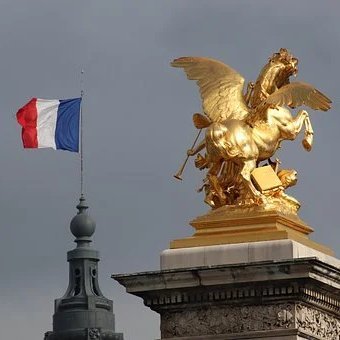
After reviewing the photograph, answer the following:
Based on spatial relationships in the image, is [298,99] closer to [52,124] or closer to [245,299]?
[245,299]

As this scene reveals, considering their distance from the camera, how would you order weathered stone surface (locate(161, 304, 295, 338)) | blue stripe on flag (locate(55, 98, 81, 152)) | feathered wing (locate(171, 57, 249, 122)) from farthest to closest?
blue stripe on flag (locate(55, 98, 81, 152)), feathered wing (locate(171, 57, 249, 122)), weathered stone surface (locate(161, 304, 295, 338))

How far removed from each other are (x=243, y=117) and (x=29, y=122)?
37.9 ft

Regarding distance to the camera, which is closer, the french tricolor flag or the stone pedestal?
the stone pedestal

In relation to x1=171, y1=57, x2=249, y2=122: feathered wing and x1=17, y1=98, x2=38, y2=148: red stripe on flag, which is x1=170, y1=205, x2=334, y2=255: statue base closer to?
x1=171, y1=57, x2=249, y2=122: feathered wing

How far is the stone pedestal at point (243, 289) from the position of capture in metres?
41.0

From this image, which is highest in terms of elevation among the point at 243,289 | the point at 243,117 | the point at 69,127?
the point at 69,127

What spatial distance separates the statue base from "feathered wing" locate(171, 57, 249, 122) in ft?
5.61

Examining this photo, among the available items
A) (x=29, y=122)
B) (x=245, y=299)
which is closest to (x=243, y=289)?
(x=245, y=299)

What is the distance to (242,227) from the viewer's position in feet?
137

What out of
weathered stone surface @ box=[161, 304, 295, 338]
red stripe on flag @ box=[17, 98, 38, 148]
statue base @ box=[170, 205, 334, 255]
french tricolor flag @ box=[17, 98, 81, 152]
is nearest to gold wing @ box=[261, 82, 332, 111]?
statue base @ box=[170, 205, 334, 255]

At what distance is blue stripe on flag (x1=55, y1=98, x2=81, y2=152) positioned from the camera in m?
51.7

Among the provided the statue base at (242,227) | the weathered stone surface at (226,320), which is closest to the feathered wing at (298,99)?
the statue base at (242,227)

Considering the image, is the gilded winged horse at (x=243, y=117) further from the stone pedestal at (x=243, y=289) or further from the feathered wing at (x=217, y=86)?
the stone pedestal at (x=243, y=289)

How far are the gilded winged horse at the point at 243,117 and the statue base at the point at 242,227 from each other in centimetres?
33
